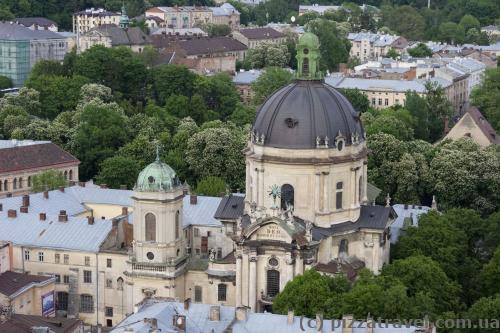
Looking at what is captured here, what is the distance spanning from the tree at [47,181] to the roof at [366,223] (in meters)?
39.6

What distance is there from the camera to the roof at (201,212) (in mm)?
93375

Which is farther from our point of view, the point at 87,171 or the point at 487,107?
the point at 487,107

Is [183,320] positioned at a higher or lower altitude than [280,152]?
lower

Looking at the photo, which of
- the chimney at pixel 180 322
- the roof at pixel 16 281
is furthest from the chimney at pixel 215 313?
the roof at pixel 16 281

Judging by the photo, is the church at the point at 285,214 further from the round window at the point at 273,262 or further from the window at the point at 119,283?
the window at the point at 119,283

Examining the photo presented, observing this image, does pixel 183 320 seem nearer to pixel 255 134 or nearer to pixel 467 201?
pixel 255 134

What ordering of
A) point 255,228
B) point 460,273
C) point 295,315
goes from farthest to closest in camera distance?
point 460,273
point 255,228
point 295,315

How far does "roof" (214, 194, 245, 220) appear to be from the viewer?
85.5m

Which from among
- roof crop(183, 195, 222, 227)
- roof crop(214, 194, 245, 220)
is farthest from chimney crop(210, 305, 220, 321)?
roof crop(183, 195, 222, 227)

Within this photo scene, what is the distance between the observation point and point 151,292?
83.0 m

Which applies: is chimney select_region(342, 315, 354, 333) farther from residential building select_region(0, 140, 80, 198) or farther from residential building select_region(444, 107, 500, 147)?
residential building select_region(444, 107, 500, 147)

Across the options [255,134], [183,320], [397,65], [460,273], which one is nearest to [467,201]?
[460,273]

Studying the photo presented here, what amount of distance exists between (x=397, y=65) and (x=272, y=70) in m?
26.0

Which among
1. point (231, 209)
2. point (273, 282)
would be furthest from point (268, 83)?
point (273, 282)
